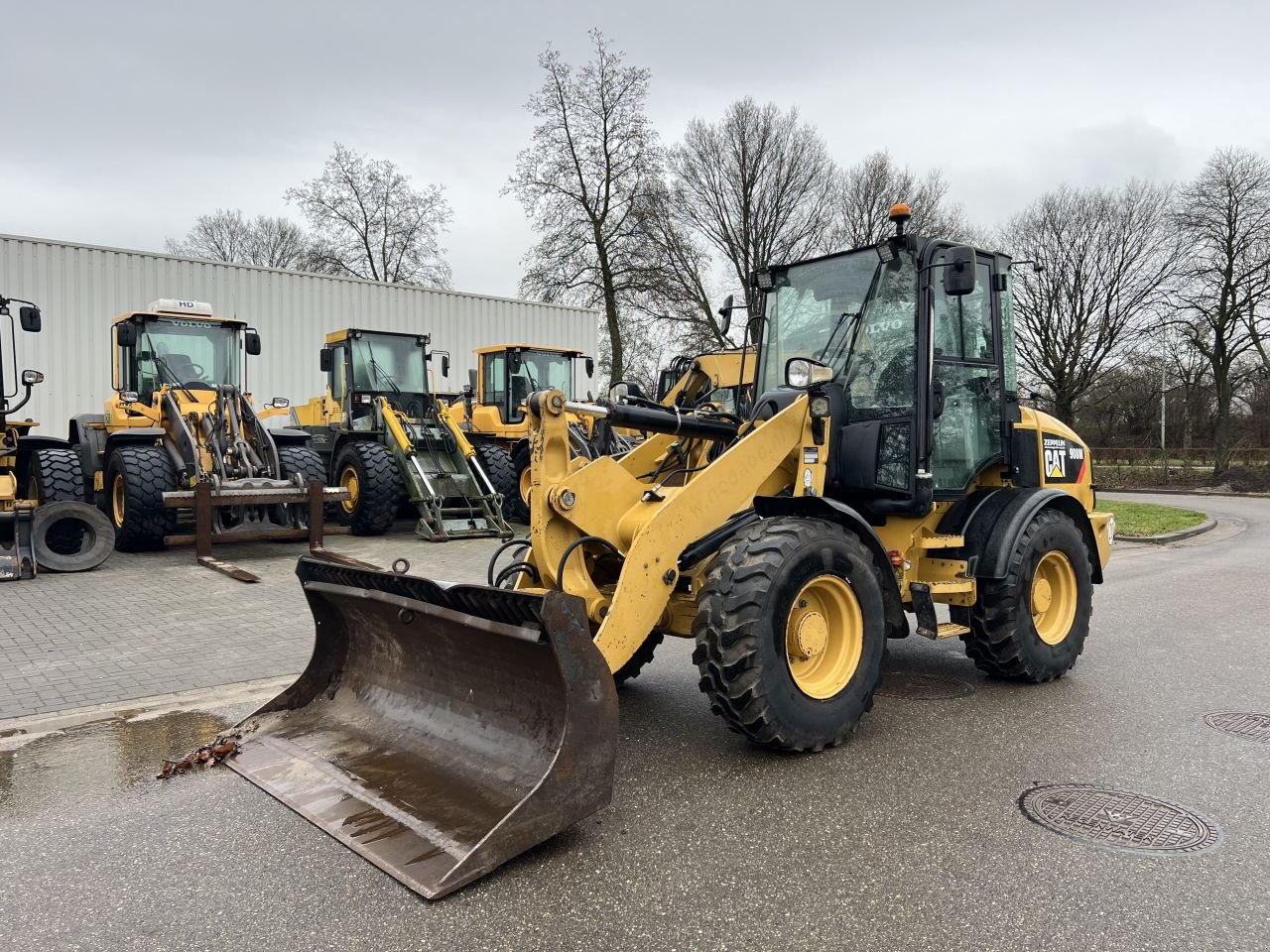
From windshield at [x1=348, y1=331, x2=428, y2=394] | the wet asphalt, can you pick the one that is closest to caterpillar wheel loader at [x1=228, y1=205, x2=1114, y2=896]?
the wet asphalt

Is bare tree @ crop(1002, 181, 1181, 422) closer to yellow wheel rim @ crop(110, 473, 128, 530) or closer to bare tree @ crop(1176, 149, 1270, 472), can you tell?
bare tree @ crop(1176, 149, 1270, 472)

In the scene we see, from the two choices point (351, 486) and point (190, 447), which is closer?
point (190, 447)

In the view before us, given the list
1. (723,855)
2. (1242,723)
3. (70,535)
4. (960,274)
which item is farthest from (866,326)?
(70,535)

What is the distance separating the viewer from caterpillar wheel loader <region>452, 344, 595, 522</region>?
1564 cm

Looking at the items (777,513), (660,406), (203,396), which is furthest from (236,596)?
(777,513)

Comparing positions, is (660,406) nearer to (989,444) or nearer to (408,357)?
(989,444)

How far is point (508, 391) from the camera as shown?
1603 centimetres

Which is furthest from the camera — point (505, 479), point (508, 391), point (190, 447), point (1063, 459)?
point (508, 391)

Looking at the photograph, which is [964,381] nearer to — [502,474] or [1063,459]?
[1063,459]

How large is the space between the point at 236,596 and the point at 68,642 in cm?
196

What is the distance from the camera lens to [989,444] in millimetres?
5766

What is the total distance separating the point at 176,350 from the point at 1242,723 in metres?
12.7

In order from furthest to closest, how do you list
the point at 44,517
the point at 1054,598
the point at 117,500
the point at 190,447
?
the point at 117,500, the point at 190,447, the point at 44,517, the point at 1054,598

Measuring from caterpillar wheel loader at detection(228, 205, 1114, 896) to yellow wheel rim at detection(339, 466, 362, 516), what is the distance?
839 centimetres
